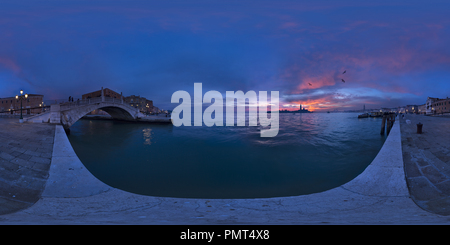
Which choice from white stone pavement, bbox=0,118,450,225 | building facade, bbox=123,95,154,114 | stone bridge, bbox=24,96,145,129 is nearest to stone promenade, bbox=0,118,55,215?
white stone pavement, bbox=0,118,450,225

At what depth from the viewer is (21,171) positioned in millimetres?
6273

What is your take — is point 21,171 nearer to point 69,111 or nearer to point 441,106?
point 69,111

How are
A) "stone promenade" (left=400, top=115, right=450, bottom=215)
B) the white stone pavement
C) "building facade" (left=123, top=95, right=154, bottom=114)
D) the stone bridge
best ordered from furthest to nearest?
"building facade" (left=123, top=95, right=154, bottom=114)
the stone bridge
"stone promenade" (left=400, top=115, right=450, bottom=215)
the white stone pavement

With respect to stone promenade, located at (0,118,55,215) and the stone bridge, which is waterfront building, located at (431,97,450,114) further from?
the stone bridge

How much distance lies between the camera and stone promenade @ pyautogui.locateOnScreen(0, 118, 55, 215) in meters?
4.82

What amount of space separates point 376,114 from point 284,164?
115 m

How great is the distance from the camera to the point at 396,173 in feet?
22.4

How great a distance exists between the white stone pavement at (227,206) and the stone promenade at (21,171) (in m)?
0.34

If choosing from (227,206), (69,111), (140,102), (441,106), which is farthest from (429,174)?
(140,102)

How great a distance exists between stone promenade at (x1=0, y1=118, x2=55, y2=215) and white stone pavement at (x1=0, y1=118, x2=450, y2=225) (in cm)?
34

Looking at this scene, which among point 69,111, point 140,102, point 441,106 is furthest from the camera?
point 140,102

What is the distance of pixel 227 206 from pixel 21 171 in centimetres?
792

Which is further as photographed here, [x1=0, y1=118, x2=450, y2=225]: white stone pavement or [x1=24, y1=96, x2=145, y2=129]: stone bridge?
[x1=24, y1=96, x2=145, y2=129]: stone bridge
